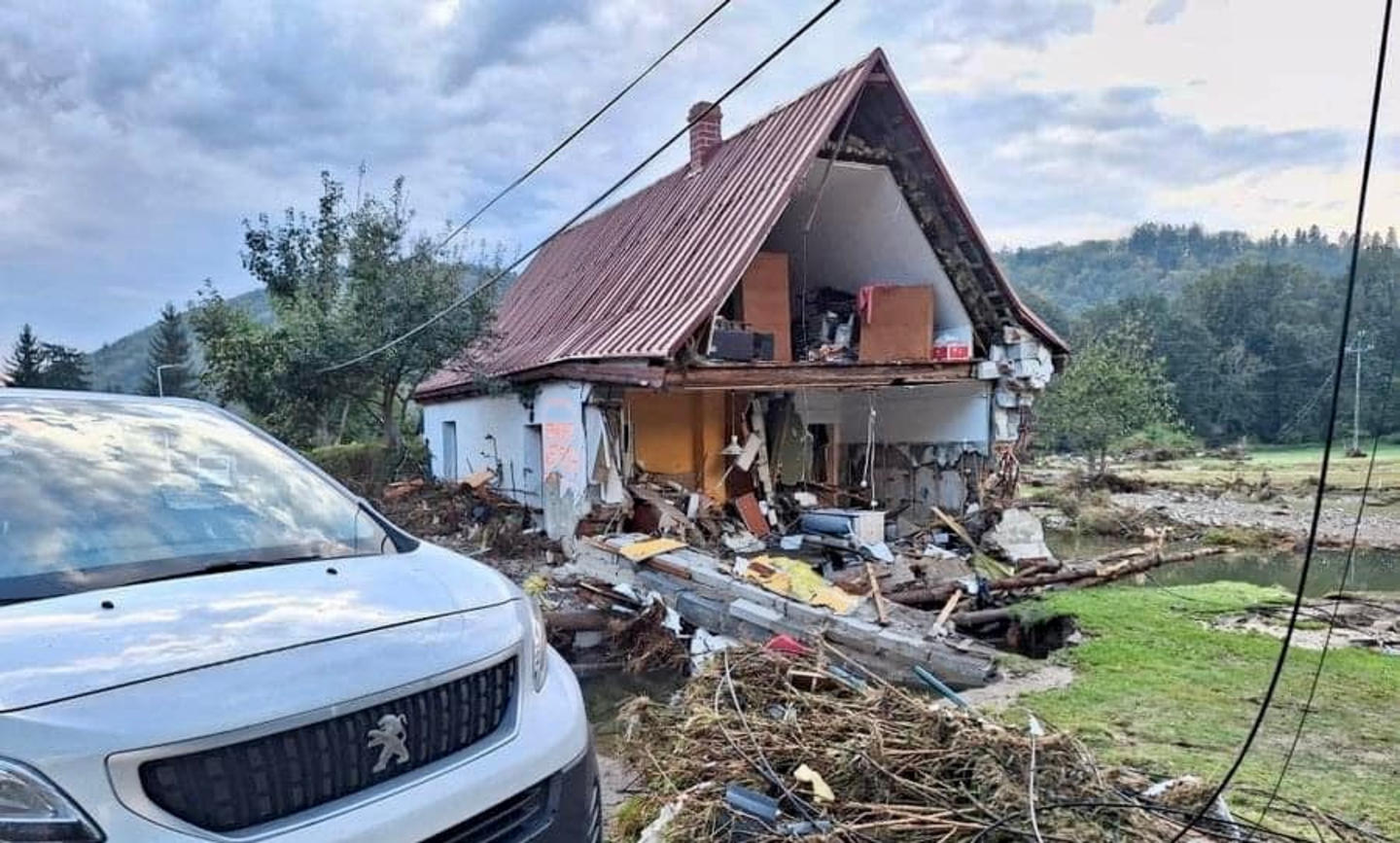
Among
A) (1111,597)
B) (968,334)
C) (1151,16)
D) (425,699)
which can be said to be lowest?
(1111,597)

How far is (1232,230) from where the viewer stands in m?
95.7

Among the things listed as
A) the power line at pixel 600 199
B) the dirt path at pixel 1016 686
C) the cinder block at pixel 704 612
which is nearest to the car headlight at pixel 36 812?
the dirt path at pixel 1016 686

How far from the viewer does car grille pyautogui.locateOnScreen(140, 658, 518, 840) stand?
1576mm

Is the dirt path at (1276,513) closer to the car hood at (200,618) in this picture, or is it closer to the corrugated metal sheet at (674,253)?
the corrugated metal sheet at (674,253)

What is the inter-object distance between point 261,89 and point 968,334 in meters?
11.6

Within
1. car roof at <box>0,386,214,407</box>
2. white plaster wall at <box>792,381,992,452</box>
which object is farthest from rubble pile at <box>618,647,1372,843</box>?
white plaster wall at <box>792,381,992,452</box>

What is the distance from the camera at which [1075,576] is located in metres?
11.4

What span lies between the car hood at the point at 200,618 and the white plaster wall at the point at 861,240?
9973 millimetres

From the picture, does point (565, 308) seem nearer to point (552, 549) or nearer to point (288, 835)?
point (552, 549)

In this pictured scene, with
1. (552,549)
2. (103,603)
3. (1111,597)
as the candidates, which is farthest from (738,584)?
(103,603)

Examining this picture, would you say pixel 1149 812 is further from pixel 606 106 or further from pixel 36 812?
pixel 606 106

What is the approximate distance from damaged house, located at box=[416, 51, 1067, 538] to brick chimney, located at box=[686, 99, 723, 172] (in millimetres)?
44

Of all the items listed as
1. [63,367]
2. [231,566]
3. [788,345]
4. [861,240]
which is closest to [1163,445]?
[861,240]

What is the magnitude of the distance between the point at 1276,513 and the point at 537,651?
2690 cm
